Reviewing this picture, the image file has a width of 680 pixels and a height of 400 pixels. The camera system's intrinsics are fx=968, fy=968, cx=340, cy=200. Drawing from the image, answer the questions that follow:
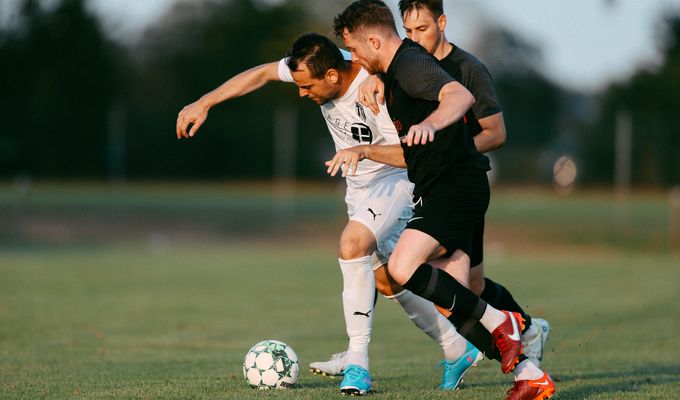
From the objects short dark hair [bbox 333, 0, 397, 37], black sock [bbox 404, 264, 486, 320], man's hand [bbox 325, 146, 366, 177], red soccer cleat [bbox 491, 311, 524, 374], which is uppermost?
short dark hair [bbox 333, 0, 397, 37]

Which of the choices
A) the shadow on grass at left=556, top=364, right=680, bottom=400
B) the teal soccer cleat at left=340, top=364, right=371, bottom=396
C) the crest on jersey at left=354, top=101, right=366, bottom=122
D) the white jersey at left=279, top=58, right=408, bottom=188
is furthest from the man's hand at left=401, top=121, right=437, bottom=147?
the shadow on grass at left=556, top=364, right=680, bottom=400

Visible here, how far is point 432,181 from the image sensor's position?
5.43m

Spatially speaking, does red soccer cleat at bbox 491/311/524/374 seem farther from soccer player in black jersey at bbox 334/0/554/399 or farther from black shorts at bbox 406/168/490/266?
black shorts at bbox 406/168/490/266

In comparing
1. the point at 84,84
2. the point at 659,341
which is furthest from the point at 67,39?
the point at 659,341

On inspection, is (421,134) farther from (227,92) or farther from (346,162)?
(227,92)

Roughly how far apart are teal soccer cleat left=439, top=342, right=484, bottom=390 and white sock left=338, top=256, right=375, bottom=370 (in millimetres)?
522

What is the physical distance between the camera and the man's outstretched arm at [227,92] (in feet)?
19.9

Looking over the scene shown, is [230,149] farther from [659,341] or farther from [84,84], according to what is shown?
[659,341]

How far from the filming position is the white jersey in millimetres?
6082

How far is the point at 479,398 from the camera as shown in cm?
556

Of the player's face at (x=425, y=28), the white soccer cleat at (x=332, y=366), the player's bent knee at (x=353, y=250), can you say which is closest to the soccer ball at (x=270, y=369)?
the white soccer cleat at (x=332, y=366)

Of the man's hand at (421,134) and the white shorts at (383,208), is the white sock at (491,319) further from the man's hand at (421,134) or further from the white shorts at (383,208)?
the man's hand at (421,134)

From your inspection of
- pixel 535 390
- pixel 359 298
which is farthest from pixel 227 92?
pixel 535 390

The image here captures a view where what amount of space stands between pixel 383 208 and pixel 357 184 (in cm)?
38
